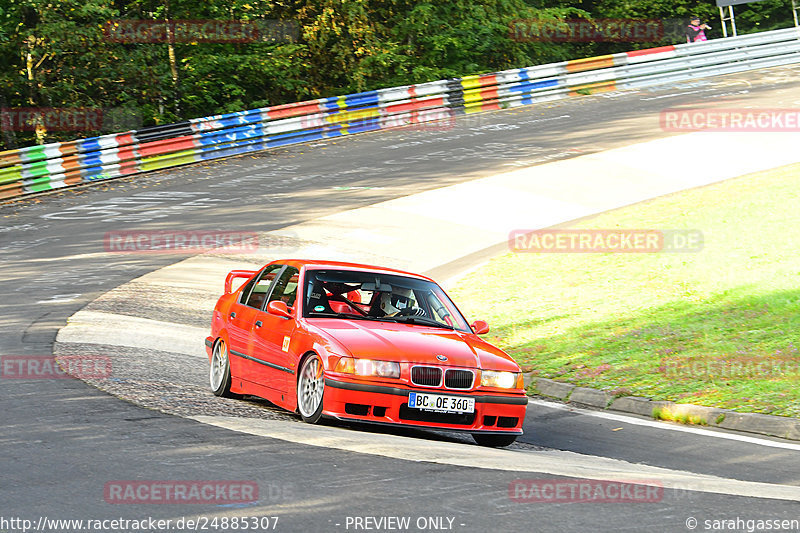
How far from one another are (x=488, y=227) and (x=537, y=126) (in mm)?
9924

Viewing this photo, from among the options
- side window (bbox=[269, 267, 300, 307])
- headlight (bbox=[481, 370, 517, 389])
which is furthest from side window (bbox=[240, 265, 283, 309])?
headlight (bbox=[481, 370, 517, 389])

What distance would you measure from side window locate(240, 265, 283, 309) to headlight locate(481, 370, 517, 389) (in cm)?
266

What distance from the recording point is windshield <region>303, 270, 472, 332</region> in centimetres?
922

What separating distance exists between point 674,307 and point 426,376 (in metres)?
7.30

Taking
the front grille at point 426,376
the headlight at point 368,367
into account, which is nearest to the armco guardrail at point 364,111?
the headlight at point 368,367

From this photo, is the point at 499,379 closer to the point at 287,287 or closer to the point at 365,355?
the point at 365,355

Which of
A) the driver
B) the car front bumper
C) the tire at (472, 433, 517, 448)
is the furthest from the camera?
the driver

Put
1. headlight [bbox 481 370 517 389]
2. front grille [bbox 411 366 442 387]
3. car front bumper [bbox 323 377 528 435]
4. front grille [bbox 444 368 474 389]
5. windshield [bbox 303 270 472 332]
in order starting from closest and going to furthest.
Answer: car front bumper [bbox 323 377 528 435] → front grille [bbox 411 366 442 387] → front grille [bbox 444 368 474 389] → headlight [bbox 481 370 517 389] → windshield [bbox 303 270 472 332]

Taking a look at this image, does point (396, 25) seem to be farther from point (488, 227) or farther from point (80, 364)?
point (80, 364)

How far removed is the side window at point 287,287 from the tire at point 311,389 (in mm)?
968

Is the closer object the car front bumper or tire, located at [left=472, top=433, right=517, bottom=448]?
the car front bumper

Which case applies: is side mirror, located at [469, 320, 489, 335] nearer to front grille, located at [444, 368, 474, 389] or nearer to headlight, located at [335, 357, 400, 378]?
front grille, located at [444, 368, 474, 389]

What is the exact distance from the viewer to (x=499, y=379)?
8469 millimetres

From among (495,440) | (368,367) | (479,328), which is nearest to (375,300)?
(479,328)
